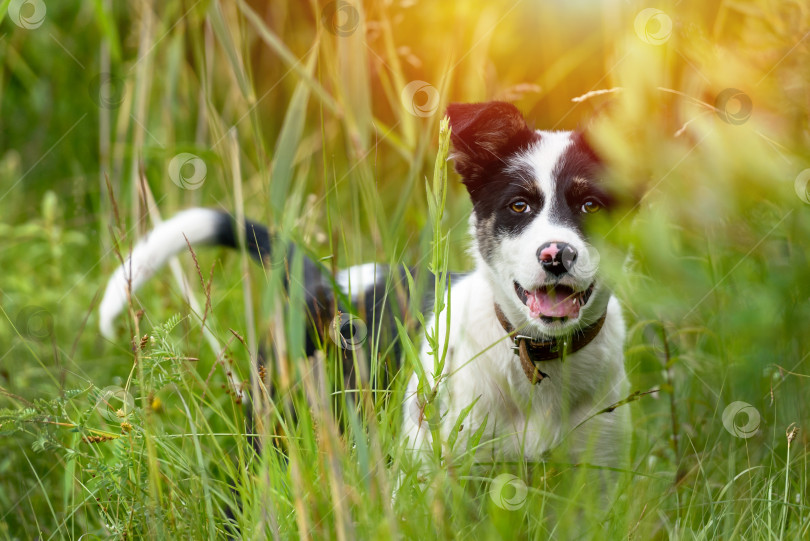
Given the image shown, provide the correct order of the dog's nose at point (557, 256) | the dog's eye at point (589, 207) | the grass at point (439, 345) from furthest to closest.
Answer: the dog's eye at point (589, 207) → the dog's nose at point (557, 256) → the grass at point (439, 345)

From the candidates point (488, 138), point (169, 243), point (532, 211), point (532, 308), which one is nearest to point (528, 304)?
point (532, 308)

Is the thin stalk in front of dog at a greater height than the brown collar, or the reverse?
the thin stalk in front of dog

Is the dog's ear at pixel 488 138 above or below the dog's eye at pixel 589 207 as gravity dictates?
above

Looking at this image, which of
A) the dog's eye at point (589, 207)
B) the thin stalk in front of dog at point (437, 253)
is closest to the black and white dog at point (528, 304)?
the dog's eye at point (589, 207)

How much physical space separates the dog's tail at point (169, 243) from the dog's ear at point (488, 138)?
71 cm

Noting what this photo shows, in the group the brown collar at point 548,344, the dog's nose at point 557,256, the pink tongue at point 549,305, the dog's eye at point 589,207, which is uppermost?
the dog's eye at point 589,207

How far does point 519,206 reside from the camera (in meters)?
2.20

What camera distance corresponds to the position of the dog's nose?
1.86m

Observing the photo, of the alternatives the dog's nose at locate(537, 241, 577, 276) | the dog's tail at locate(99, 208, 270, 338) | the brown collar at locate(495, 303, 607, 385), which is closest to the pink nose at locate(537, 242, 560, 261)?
the dog's nose at locate(537, 241, 577, 276)

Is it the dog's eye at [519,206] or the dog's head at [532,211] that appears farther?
the dog's eye at [519,206]

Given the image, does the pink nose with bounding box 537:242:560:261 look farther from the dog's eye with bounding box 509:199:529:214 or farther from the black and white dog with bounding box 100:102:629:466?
the dog's eye with bounding box 509:199:529:214

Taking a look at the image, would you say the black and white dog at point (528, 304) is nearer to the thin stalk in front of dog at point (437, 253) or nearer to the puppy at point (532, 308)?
the puppy at point (532, 308)

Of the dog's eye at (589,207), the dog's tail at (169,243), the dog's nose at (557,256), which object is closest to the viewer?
the dog's nose at (557,256)

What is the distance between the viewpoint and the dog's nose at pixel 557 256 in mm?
1864
